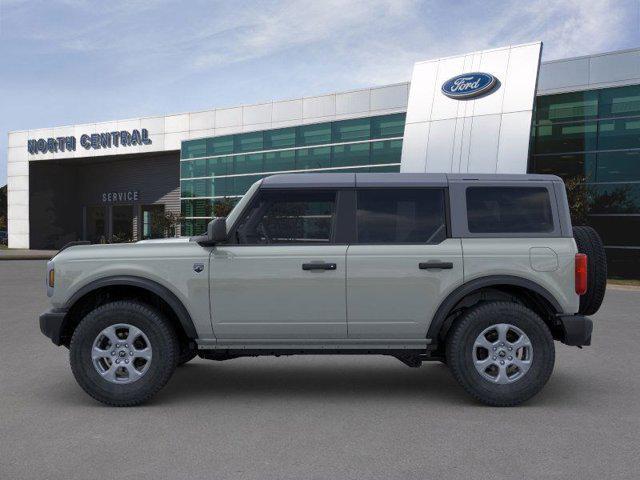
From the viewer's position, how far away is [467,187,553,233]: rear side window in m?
5.71

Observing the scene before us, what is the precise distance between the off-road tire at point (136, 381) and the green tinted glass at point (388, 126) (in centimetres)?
2616

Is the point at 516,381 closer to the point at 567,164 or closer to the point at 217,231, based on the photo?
the point at 217,231

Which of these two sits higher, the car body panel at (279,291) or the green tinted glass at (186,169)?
the green tinted glass at (186,169)

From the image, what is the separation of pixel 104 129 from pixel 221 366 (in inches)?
1630

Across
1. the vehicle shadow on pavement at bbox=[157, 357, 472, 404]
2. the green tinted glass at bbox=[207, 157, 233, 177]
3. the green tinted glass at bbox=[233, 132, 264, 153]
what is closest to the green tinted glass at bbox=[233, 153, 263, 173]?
the green tinted glass at bbox=[233, 132, 264, 153]

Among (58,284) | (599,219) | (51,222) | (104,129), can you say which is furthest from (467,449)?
(51,222)

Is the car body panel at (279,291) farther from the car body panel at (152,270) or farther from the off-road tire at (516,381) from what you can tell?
the off-road tire at (516,381)

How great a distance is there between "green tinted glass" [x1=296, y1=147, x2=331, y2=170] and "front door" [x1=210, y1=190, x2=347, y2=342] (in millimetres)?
27815

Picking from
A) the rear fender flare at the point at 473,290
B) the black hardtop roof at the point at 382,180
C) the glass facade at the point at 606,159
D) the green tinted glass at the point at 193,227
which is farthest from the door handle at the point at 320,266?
the green tinted glass at the point at 193,227

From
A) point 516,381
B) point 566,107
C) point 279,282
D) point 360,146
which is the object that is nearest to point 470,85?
point 566,107

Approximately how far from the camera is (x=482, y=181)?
579 cm

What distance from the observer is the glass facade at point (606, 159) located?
80.2 ft

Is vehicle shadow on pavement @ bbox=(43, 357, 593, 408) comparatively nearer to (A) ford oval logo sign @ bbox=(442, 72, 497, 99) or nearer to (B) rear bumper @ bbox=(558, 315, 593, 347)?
(B) rear bumper @ bbox=(558, 315, 593, 347)

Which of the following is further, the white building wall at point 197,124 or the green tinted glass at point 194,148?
the green tinted glass at point 194,148
